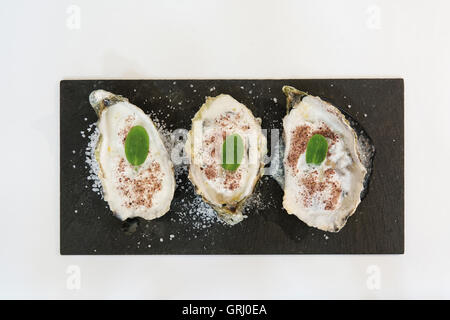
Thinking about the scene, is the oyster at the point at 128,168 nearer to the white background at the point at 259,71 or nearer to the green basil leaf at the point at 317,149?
the white background at the point at 259,71

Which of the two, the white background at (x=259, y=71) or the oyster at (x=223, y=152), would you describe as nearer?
the oyster at (x=223, y=152)

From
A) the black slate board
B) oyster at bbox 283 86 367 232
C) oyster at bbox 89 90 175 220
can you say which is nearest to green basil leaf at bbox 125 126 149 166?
oyster at bbox 89 90 175 220

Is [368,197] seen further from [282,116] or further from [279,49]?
[279,49]

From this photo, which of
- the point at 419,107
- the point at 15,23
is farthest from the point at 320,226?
the point at 15,23

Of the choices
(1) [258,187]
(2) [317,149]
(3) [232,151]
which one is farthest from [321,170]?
(3) [232,151]

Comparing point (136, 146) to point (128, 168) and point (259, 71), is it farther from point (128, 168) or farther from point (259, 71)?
point (259, 71)

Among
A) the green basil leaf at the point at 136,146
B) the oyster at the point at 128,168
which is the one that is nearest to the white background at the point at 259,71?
the oyster at the point at 128,168

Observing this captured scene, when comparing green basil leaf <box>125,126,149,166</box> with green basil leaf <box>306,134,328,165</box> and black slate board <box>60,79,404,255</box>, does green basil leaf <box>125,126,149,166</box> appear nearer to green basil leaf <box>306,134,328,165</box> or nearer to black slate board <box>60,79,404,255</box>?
black slate board <box>60,79,404,255</box>
